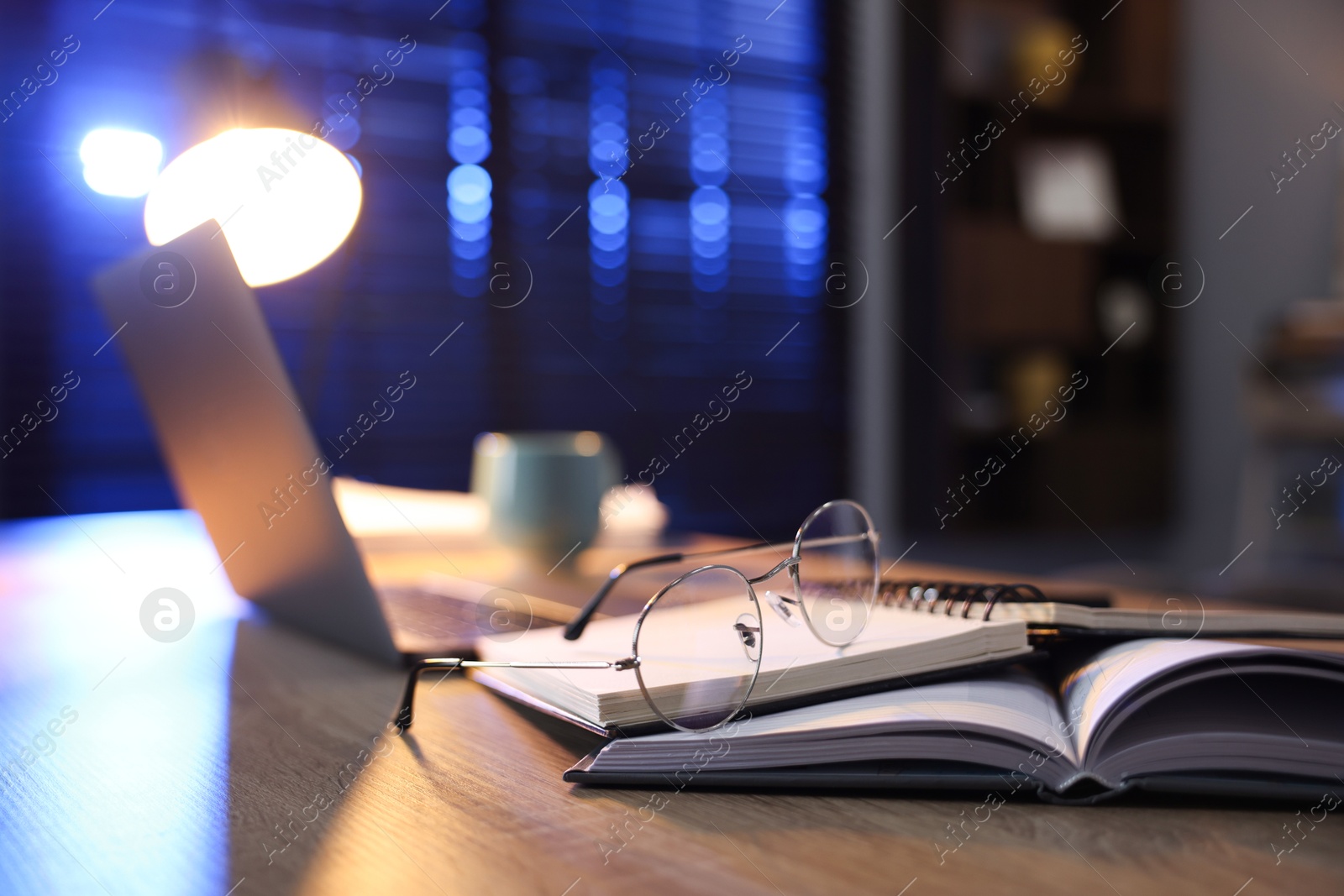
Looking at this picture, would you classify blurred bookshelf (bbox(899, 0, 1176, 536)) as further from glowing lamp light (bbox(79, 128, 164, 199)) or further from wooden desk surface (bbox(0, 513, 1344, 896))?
wooden desk surface (bbox(0, 513, 1344, 896))

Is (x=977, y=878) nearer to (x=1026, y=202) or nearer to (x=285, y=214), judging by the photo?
(x=285, y=214)

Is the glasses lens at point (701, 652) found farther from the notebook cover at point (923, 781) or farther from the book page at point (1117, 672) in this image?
the book page at point (1117, 672)

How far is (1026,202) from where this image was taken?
3.35 meters

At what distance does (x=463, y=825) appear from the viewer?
0.37 metres

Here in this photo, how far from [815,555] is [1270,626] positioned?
0.21 meters

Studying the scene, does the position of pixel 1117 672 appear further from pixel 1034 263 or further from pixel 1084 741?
pixel 1034 263

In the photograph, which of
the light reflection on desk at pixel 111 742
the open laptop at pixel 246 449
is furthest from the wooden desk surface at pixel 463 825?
the open laptop at pixel 246 449

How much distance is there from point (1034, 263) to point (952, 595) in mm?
2995

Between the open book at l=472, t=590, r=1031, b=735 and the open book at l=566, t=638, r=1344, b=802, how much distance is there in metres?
0.01

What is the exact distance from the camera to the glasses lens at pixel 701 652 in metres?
0.43

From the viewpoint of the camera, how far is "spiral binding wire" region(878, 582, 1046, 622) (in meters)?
0.51

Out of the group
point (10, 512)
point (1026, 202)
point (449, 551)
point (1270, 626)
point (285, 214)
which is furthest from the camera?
point (1026, 202)

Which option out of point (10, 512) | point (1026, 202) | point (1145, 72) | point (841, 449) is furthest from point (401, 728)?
point (1145, 72)

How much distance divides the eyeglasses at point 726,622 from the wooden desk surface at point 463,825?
42mm
